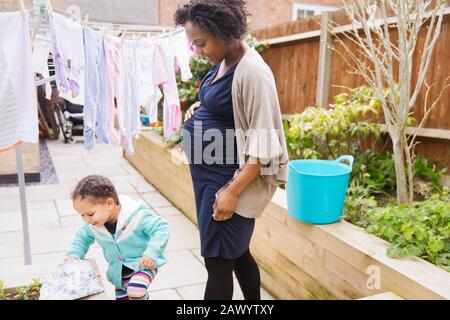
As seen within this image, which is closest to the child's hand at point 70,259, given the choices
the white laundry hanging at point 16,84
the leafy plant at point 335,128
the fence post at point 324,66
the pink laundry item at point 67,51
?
the white laundry hanging at point 16,84

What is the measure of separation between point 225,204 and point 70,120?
7535 millimetres

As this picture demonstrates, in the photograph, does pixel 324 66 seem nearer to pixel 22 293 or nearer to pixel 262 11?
pixel 22 293

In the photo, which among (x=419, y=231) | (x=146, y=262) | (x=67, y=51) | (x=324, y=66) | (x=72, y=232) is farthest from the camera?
(x=324, y=66)

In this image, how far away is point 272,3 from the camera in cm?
1220

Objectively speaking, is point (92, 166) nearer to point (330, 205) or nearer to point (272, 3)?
point (330, 205)

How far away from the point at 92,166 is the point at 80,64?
400 centimetres

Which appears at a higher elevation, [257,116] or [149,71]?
[149,71]

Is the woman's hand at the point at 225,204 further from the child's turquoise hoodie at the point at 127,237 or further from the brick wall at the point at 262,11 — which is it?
the brick wall at the point at 262,11

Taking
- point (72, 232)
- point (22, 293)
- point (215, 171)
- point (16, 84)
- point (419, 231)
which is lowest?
point (72, 232)

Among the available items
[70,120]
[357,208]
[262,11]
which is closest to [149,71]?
[357,208]

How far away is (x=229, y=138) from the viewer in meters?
1.65

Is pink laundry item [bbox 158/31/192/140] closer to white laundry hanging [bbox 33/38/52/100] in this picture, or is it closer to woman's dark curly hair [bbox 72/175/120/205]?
white laundry hanging [bbox 33/38/52/100]

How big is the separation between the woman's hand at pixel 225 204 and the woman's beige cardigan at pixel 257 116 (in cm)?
4

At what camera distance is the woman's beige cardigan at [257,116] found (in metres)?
1.49
